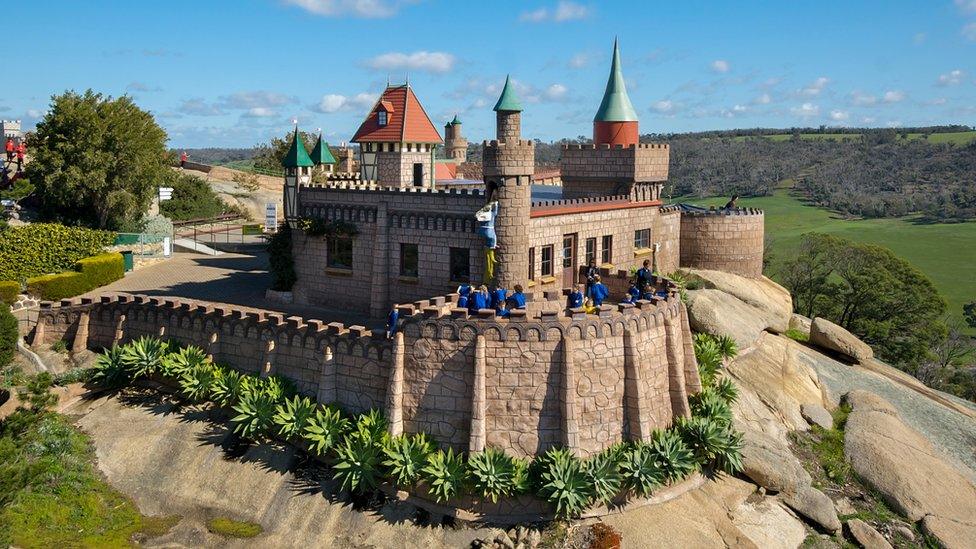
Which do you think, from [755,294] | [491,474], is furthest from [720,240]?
[491,474]

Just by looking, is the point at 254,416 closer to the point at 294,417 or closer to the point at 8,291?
the point at 294,417

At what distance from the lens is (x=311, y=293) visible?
30.5 m

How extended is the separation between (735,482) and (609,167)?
1603cm

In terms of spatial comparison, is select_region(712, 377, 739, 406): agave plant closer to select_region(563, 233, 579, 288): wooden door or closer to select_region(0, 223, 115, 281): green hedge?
select_region(563, 233, 579, 288): wooden door

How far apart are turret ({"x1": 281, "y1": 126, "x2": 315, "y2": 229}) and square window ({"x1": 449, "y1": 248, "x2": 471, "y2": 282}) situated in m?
6.86

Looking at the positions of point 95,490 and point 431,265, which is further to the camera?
point 431,265

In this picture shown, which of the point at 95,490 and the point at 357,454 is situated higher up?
the point at 357,454

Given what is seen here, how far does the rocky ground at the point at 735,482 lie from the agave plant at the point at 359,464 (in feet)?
1.74

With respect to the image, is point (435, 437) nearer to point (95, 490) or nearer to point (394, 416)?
point (394, 416)

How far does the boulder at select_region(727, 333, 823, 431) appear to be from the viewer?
88.3 ft

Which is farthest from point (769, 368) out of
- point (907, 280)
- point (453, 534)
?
point (907, 280)

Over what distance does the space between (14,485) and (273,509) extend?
5826 mm

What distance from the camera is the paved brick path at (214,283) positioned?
29.6 m

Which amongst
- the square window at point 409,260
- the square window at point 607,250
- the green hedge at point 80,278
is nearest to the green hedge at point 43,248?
the green hedge at point 80,278
